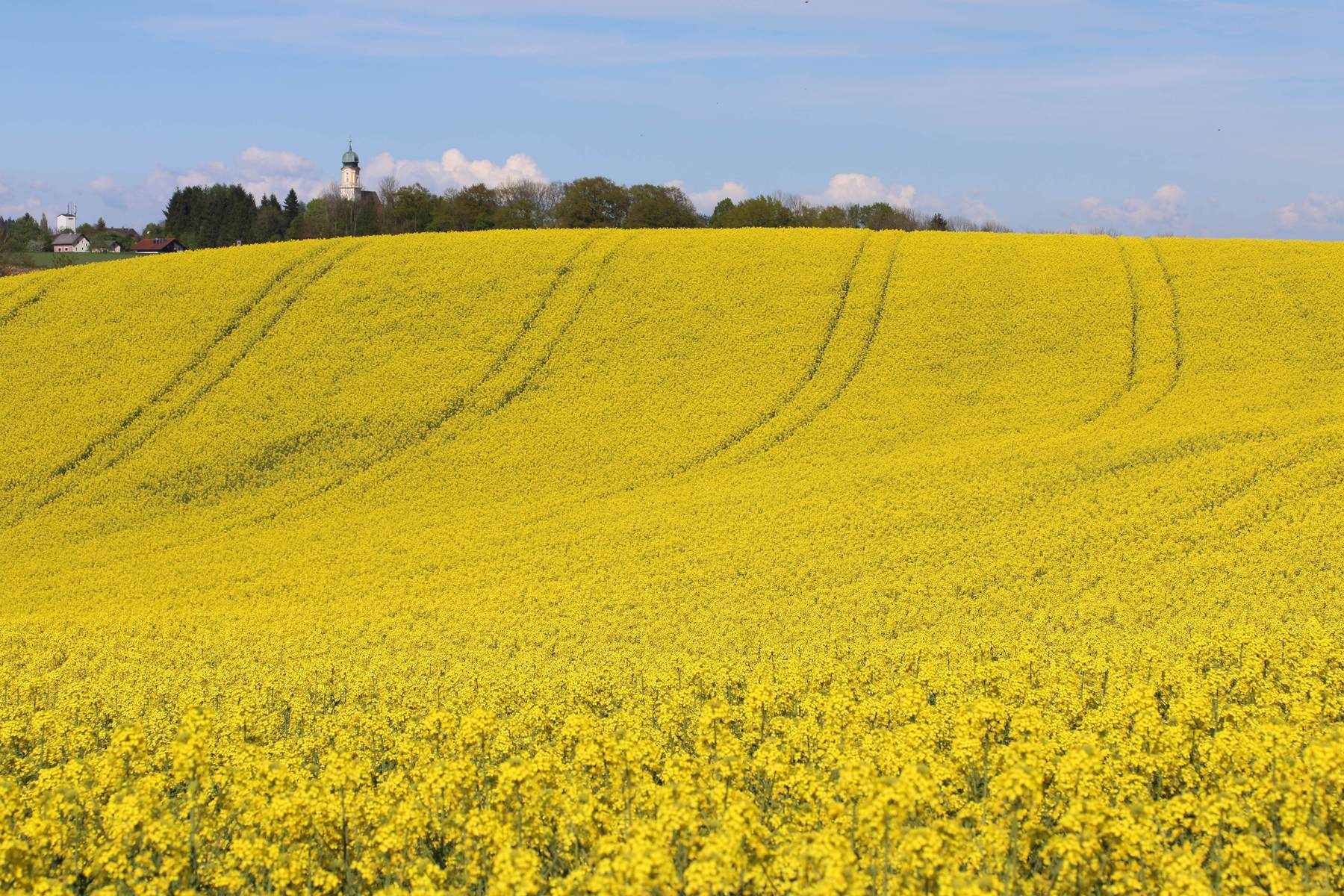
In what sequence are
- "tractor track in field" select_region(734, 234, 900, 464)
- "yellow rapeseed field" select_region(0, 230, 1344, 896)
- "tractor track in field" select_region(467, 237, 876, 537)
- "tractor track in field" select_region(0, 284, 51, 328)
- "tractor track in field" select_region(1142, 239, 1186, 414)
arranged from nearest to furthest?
"yellow rapeseed field" select_region(0, 230, 1344, 896) → "tractor track in field" select_region(467, 237, 876, 537) → "tractor track in field" select_region(734, 234, 900, 464) → "tractor track in field" select_region(1142, 239, 1186, 414) → "tractor track in field" select_region(0, 284, 51, 328)

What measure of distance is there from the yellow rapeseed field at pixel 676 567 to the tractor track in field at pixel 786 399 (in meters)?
0.17

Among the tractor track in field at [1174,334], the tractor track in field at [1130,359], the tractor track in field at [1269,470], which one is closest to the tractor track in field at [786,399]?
the tractor track in field at [1130,359]

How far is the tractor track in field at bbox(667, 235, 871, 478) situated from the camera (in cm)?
3409

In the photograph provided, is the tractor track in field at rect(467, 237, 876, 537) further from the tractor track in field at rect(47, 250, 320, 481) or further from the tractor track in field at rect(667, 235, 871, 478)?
the tractor track in field at rect(47, 250, 320, 481)

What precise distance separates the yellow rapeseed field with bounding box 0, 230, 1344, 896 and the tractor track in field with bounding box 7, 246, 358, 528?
194 millimetres

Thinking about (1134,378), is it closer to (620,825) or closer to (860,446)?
(860,446)

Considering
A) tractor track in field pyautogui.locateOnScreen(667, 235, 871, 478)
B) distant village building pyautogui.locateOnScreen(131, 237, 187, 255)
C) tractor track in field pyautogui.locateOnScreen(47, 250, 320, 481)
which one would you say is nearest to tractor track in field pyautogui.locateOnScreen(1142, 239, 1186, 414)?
tractor track in field pyautogui.locateOnScreen(667, 235, 871, 478)

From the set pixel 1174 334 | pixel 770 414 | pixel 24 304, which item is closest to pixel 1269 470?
pixel 1174 334

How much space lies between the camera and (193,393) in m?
38.9

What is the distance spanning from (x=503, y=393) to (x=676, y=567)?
1462 cm

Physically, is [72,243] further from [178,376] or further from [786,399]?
[786,399]

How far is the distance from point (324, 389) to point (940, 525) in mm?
23971

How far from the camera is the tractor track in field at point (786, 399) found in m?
34.1

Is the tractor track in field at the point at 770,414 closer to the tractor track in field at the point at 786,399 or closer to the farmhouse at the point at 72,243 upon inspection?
the tractor track in field at the point at 786,399
